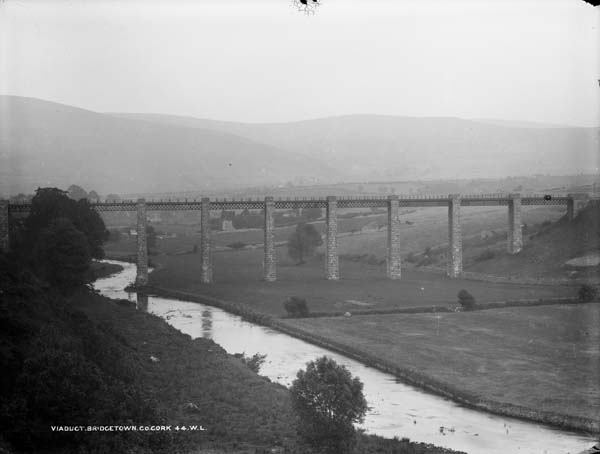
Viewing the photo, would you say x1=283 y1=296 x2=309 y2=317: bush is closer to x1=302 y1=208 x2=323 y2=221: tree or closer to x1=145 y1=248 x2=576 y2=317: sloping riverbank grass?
x1=145 y1=248 x2=576 y2=317: sloping riverbank grass

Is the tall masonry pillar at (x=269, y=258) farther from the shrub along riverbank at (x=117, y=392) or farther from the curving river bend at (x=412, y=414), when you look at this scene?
the shrub along riverbank at (x=117, y=392)

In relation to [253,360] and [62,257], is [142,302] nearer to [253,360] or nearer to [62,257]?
[62,257]

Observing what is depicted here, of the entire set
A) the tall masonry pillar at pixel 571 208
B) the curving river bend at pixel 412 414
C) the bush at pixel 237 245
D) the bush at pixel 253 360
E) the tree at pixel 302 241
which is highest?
the tall masonry pillar at pixel 571 208

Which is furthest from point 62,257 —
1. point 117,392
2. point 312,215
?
point 312,215

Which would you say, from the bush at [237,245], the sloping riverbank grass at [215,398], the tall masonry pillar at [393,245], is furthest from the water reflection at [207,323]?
the bush at [237,245]

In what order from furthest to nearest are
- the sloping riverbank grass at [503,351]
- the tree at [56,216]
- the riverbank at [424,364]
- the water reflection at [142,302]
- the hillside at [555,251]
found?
the hillside at [555,251]
the tree at [56,216]
the water reflection at [142,302]
the sloping riverbank grass at [503,351]
the riverbank at [424,364]

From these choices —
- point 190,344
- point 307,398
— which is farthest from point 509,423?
point 190,344
